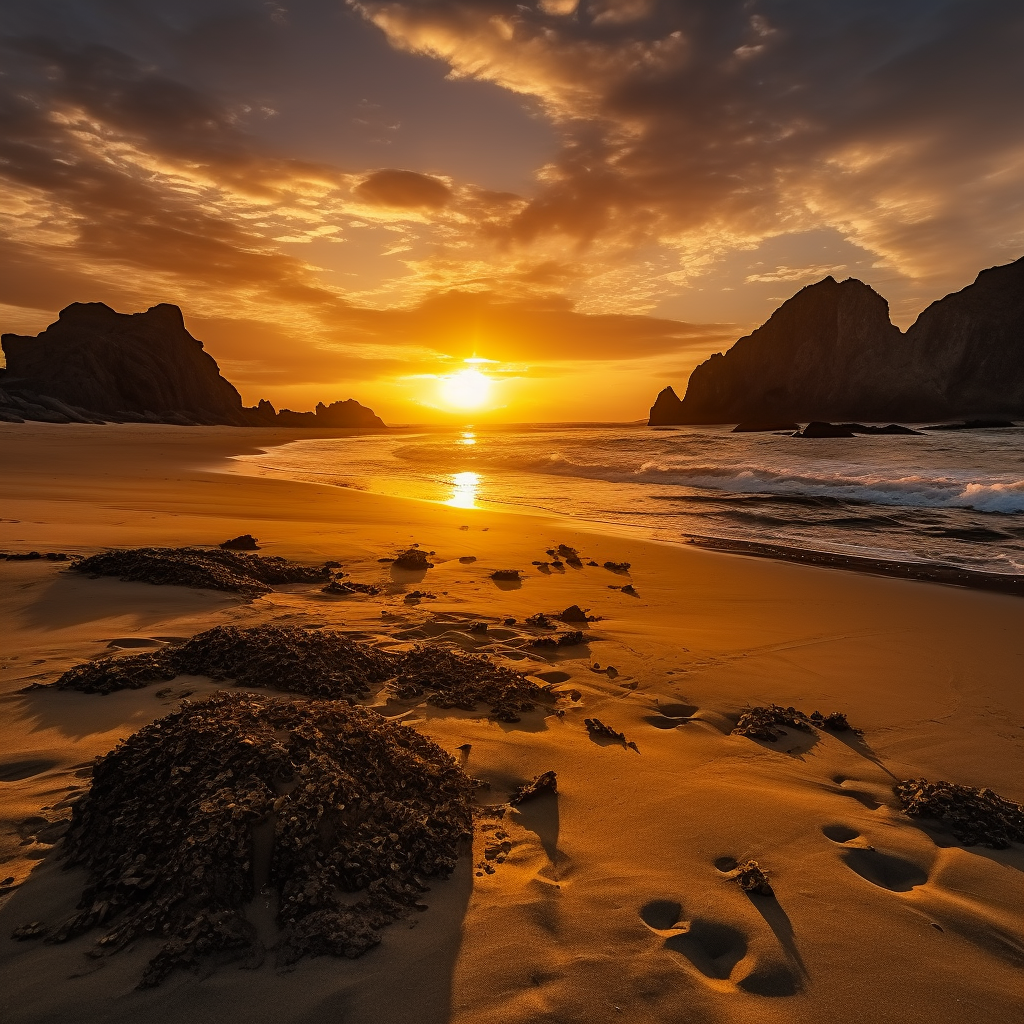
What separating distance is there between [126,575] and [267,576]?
137 centimetres

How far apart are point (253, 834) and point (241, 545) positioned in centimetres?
683

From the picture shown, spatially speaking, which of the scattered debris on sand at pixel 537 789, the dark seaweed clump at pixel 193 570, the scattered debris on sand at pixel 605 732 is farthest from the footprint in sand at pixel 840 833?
the dark seaweed clump at pixel 193 570

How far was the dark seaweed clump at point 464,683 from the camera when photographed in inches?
162

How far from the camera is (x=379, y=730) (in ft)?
10.2

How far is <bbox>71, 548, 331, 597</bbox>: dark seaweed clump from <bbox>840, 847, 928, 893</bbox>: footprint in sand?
18.0 ft

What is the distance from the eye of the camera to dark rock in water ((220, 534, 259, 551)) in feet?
27.6

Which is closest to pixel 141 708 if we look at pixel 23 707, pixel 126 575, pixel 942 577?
pixel 23 707

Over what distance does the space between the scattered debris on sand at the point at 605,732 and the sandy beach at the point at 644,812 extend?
2.0 inches

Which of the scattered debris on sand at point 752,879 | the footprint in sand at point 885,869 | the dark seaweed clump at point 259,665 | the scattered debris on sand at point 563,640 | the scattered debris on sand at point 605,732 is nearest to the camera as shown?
the scattered debris on sand at point 752,879

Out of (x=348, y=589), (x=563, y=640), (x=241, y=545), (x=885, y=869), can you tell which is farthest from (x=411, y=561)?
(x=885, y=869)

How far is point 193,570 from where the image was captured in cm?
632

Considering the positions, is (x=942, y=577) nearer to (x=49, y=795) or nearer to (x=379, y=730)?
(x=379, y=730)

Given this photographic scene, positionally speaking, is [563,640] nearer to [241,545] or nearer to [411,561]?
[411,561]

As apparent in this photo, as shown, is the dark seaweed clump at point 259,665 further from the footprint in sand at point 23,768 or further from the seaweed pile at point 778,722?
the seaweed pile at point 778,722
